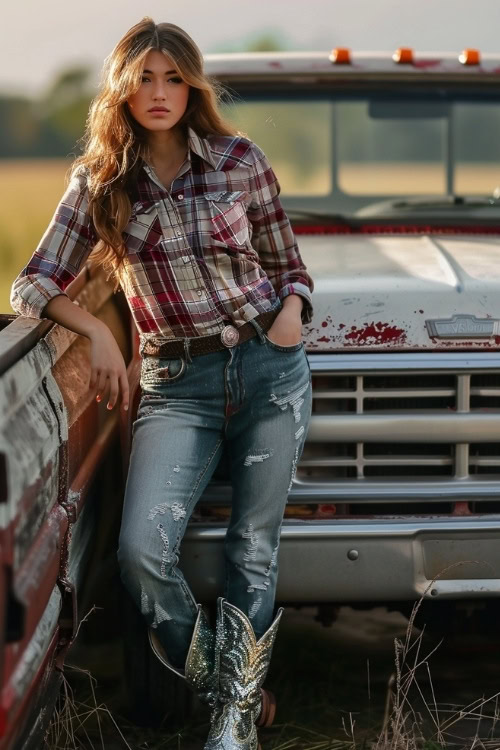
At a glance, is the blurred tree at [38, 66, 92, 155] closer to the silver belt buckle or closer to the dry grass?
the dry grass

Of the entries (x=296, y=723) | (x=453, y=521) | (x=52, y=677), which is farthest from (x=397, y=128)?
(x=52, y=677)

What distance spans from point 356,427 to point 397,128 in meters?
1.83

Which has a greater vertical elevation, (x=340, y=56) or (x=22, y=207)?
(x=340, y=56)

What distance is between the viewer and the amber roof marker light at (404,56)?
15.4 feet

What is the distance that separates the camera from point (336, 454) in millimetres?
3705

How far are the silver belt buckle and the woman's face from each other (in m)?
0.54

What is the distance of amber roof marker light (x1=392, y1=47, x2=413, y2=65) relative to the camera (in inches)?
184

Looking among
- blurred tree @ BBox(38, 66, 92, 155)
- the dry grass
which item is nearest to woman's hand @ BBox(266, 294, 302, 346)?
the dry grass

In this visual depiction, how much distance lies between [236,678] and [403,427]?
0.85m

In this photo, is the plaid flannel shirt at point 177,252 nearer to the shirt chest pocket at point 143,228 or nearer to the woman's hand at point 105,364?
the shirt chest pocket at point 143,228

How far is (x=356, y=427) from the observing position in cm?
360

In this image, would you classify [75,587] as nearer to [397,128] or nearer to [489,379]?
[489,379]

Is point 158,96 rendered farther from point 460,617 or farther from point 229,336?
point 460,617

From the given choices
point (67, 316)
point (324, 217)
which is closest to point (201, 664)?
point (67, 316)
